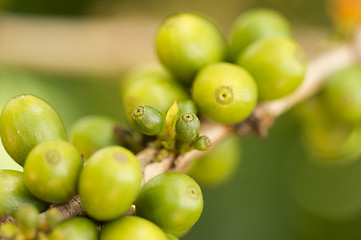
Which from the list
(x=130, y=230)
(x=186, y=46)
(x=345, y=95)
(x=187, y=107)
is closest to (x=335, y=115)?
(x=345, y=95)

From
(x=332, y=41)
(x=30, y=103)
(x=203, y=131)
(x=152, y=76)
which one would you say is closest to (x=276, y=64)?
(x=203, y=131)

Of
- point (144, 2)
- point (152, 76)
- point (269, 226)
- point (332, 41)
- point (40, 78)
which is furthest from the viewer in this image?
point (144, 2)

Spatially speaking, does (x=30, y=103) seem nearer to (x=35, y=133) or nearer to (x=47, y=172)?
(x=35, y=133)

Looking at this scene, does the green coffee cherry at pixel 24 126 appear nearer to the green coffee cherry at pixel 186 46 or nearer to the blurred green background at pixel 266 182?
the green coffee cherry at pixel 186 46

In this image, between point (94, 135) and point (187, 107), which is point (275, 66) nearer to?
point (187, 107)

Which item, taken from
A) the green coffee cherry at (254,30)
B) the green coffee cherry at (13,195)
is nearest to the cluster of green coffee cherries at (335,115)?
the green coffee cherry at (254,30)

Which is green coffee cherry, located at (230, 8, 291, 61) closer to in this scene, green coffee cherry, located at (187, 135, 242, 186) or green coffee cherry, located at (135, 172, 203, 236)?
green coffee cherry, located at (187, 135, 242, 186)

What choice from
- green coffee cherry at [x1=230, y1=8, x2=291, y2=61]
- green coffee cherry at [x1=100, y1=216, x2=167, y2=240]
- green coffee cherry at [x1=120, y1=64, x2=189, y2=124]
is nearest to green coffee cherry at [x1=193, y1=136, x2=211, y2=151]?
green coffee cherry at [x1=120, y1=64, x2=189, y2=124]
